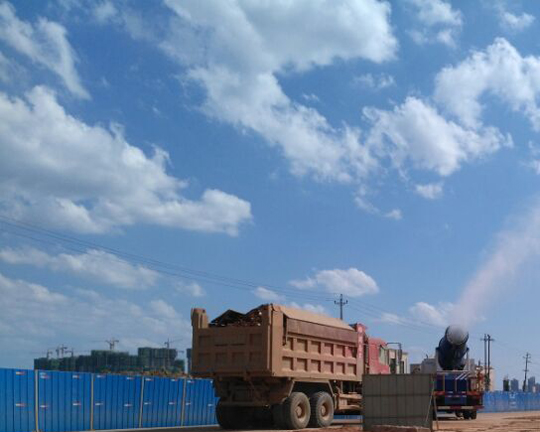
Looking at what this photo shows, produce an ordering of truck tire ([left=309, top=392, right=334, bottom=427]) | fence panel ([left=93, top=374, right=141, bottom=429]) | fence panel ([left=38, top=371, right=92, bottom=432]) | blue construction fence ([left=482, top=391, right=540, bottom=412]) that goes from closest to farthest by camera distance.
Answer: truck tire ([left=309, top=392, right=334, bottom=427]) → fence panel ([left=38, top=371, right=92, bottom=432]) → fence panel ([left=93, top=374, right=141, bottom=429]) → blue construction fence ([left=482, top=391, right=540, bottom=412])

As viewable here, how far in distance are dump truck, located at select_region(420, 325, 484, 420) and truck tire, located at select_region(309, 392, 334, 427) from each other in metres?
9.74

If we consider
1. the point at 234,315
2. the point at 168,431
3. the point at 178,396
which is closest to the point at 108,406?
the point at 168,431

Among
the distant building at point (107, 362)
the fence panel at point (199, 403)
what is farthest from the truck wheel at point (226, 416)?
the distant building at point (107, 362)

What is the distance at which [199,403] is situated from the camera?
29844mm

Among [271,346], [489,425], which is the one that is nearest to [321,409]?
[271,346]

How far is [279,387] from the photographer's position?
67.5ft

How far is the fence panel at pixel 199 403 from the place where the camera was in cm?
2919

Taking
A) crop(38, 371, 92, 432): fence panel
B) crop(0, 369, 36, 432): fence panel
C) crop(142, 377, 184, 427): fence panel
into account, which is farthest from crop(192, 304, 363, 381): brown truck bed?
crop(142, 377, 184, 427): fence panel

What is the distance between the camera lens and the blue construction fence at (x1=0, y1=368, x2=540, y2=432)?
21547 mm

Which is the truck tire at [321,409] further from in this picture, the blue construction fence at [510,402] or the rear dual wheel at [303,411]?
the blue construction fence at [510,402]

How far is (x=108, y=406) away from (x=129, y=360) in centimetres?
13097

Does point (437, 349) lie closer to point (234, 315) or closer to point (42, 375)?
point (234, 315)

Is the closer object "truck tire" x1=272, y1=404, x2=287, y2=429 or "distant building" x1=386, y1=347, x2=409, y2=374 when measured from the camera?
"truck tire" x1=272, y1=404, x2=287, y2=429

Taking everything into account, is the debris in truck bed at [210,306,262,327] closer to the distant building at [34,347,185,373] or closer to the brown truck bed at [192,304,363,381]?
the brown truck bed at [192,304,363,381]
